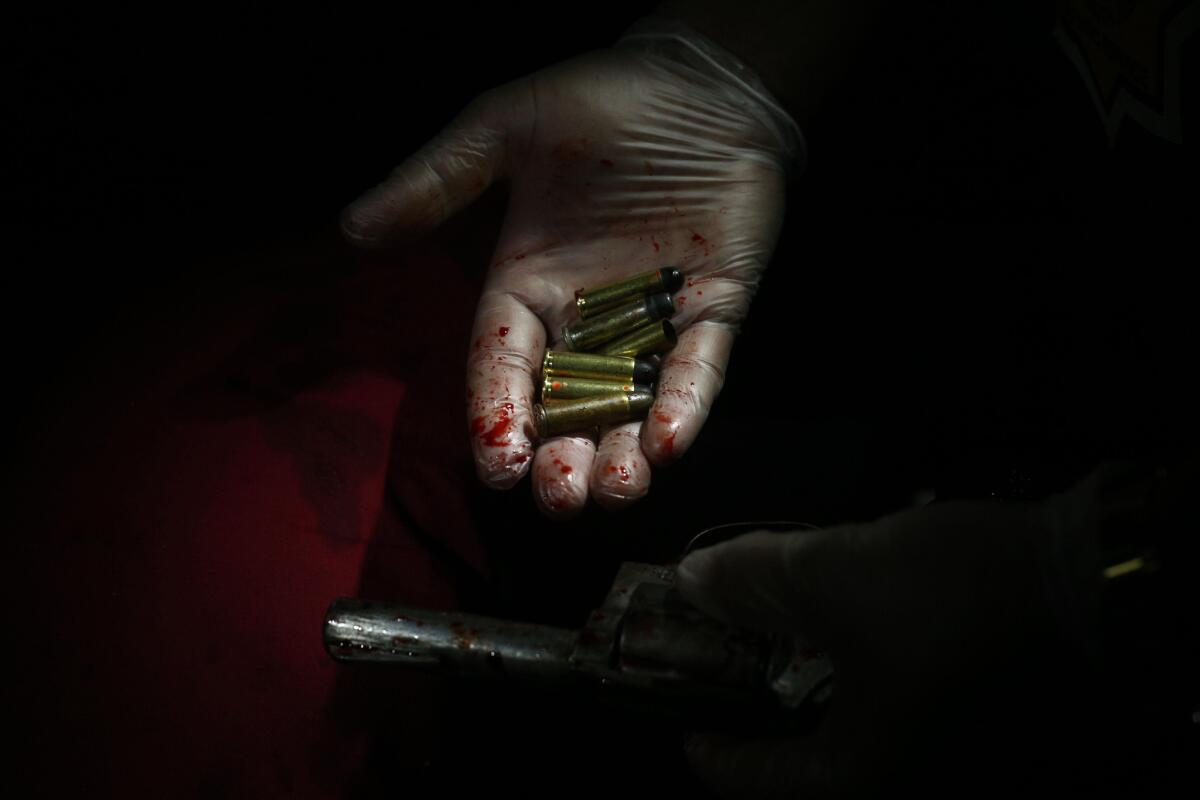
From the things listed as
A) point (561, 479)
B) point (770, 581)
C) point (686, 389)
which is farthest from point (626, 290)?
point (770, 581)

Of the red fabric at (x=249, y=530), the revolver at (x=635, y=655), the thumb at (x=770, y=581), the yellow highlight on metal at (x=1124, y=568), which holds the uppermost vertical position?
the yellow highlight on metal at (x=1124, y=568)

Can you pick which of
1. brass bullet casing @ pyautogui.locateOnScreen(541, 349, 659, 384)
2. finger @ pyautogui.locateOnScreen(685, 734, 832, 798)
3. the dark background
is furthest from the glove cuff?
finger @ pyautogui.locateOnScreen(685, 734, 832, 798)

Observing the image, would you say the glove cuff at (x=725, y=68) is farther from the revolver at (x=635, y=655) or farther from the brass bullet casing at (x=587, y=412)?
the revolver at (x=635, y=655)

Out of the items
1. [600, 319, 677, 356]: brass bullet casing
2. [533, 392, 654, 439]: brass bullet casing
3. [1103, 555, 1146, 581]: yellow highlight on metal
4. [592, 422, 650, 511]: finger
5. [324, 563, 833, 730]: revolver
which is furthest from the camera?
[600, 319, 677, 356]: brass bullet casing

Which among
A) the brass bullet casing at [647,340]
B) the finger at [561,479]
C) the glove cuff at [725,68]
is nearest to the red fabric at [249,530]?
the finger at [561,479]

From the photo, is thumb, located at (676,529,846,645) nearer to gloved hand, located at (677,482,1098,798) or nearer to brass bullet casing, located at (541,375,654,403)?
gloved hand, located at (677,482,1098,798)

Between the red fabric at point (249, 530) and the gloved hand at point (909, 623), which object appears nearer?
the gloved hand at point (909, 623)

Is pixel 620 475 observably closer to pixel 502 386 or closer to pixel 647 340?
pixel 502 386
